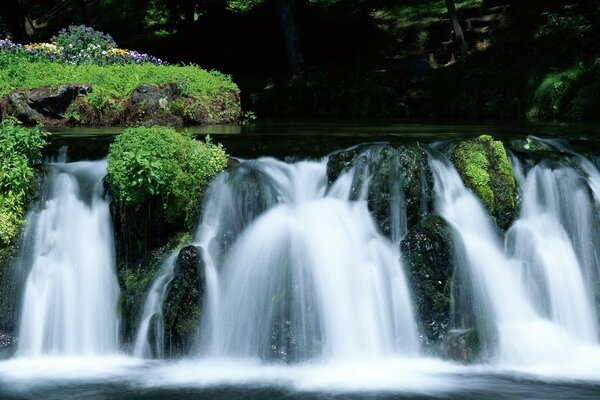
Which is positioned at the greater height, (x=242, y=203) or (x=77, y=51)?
(x=77, y=51)

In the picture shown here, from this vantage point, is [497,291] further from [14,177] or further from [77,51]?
[77,51]

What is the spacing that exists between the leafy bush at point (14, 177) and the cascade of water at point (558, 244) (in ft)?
17.8

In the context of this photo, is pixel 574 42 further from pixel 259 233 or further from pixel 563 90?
pixel 259 233

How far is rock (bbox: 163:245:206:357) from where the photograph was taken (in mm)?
8945

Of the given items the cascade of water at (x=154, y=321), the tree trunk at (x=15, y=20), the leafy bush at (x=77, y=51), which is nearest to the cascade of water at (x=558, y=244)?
the cascade of water at (x=154, y=321)

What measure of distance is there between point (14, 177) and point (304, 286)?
3.45 metres

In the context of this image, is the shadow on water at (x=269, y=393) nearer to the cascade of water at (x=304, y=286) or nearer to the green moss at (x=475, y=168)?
the cascade of water at (x=304, y=286)

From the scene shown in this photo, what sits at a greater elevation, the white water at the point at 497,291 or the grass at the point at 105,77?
the grass at the point at 105,77

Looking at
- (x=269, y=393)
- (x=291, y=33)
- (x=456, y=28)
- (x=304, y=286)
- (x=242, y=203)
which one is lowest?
(x=269, y=393)

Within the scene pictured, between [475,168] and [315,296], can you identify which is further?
[475,168]

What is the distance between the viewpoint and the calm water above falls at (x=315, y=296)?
26.8 ft

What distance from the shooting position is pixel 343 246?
30.6 feet

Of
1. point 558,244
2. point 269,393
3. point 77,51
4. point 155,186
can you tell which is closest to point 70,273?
point 155,186

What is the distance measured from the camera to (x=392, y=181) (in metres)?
9.72
